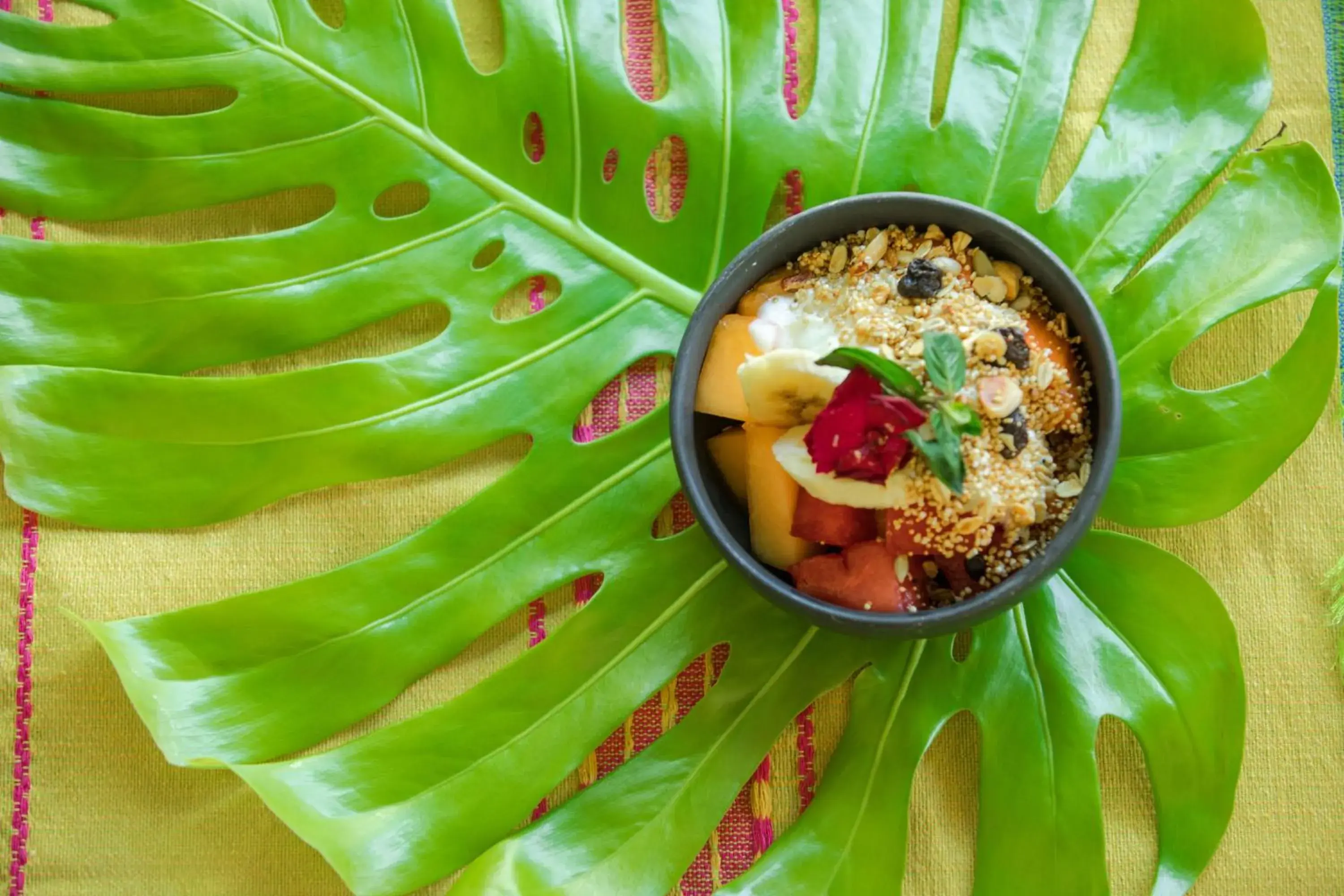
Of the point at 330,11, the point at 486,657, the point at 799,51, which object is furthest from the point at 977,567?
the point at 330,11

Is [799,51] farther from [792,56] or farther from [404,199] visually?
[404,199]

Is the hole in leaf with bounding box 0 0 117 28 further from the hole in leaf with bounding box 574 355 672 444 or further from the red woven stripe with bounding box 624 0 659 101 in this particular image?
the hole in leaf with bounding box 574 355 672 444

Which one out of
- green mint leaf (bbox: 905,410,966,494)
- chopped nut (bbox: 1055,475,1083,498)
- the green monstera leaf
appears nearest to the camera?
green mint leaf (bbox: 905,410,966,494)

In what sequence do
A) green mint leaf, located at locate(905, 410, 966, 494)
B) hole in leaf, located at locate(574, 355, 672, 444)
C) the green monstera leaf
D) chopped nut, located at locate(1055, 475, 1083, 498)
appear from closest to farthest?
green mint leaf, located at locate(905, 410, 966, 494) < chopped nut, located at locate(1055, 475, 1083, 498) < the green monstera leaf < hole in leaf, located at locate(574, 355, 672, 444)

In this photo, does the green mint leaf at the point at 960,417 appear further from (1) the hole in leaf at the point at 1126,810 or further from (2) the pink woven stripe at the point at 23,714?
(2) the pink woven stripe at the point at 23,714

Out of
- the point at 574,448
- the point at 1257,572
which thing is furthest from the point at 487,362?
the point at 1257,572

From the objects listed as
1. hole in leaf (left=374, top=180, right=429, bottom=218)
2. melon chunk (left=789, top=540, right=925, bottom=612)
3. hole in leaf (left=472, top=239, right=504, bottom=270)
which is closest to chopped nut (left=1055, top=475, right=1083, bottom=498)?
melon chunk (left=789, top=540, right=925, bottom=612)

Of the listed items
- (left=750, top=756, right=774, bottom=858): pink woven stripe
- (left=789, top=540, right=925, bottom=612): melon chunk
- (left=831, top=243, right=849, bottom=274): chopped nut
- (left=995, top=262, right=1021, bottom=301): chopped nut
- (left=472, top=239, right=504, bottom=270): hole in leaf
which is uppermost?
(left=995, top=262, right=1021, bottom=301): chopped nut
